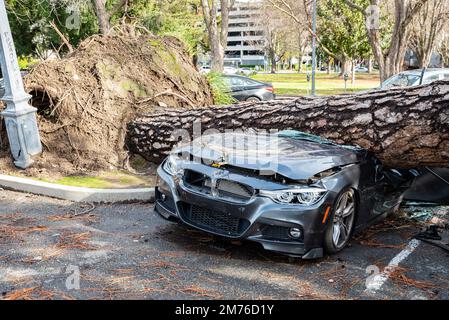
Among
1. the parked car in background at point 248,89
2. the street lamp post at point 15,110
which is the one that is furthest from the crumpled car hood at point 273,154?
the parked car in background at point 248,89

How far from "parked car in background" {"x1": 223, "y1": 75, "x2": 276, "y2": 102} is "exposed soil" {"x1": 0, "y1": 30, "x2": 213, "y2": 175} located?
7.82 m

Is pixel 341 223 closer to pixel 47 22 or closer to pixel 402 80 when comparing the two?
pixel 402 80

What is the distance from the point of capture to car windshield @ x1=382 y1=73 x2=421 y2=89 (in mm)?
13945

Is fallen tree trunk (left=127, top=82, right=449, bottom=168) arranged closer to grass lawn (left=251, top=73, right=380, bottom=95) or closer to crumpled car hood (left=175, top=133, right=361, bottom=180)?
crumpled car hood (left=175, top=133, right=361, bottom=180)

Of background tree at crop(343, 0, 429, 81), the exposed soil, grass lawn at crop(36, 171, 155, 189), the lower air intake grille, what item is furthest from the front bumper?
background tree at crop(343, 0, 429, 81)

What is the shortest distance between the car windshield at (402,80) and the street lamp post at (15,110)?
34.9ft

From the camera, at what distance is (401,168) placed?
17.5ft

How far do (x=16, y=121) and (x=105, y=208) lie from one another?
2.08m

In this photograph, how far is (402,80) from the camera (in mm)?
14305

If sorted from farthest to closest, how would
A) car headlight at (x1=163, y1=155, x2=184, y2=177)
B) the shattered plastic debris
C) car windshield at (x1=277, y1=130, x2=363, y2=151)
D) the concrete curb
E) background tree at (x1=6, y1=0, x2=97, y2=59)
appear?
background tree at (x1=6, y1=0, x2=97, y2=59) → the concrete curb → the shattered plastic debris → car windshield at (x1=277, y1=130, x2=363, y2=151) → car headlight at (x1=163, y1=155, x2=184, y2=177)

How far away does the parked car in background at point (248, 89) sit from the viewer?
16250 mm

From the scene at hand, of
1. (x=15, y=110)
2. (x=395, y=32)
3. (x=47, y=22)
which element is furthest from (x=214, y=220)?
(x=47, y=22)

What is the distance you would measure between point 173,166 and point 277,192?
50.5 inches
